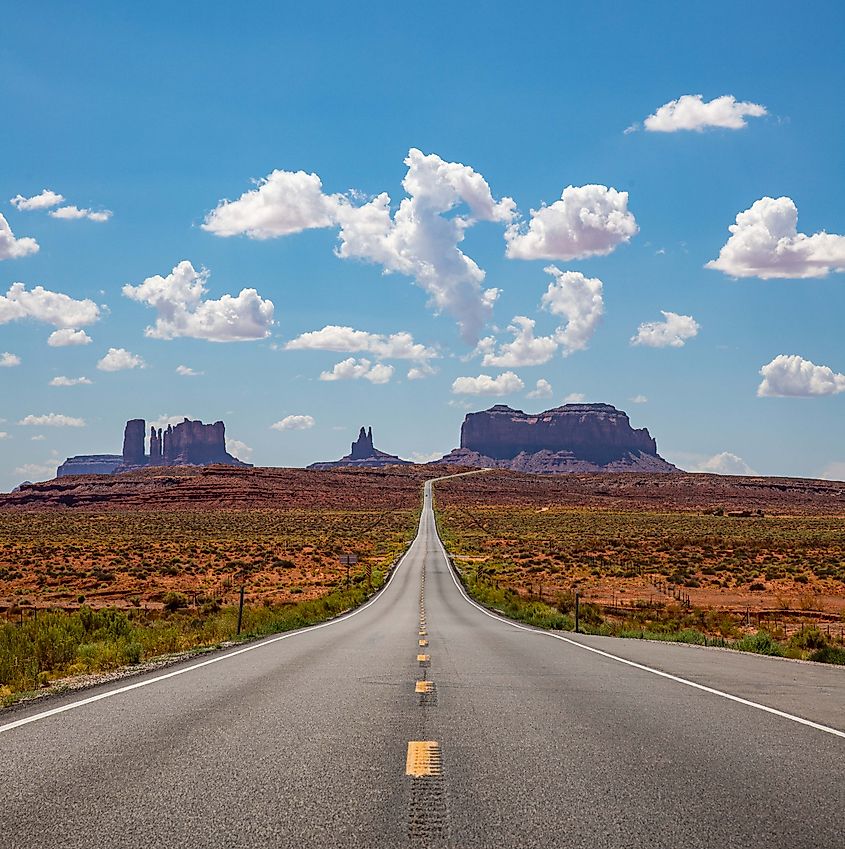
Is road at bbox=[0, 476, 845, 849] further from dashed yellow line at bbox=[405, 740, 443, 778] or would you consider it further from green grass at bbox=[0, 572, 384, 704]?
green grass at bbox=[0, 572, 384, 704]

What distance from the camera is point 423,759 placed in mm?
7406

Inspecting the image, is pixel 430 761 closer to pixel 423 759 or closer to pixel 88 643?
pixel 423 759

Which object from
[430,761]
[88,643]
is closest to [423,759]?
[430,761]

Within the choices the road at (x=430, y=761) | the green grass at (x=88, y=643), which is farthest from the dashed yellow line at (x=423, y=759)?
the green grass at (x=88, y=643)

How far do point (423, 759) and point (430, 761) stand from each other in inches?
3.7

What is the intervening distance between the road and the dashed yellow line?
0.11 ft

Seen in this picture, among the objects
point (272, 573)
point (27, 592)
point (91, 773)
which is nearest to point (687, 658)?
point (91, 773)

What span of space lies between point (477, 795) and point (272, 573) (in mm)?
57183

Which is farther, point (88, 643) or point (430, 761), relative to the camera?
point (88, 643)

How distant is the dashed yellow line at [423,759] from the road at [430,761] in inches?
1.3

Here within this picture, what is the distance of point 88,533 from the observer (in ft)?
317

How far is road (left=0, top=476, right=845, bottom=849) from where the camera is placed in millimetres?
5469

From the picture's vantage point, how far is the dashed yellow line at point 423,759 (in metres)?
6.96

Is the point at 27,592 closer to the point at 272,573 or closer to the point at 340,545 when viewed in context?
the point at 272,573
